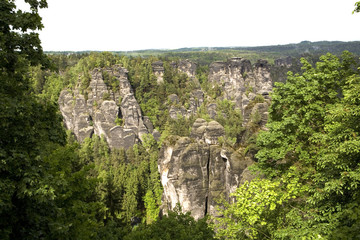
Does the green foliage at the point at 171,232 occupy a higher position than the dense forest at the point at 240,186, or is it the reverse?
the dense forest at the point at 240,186

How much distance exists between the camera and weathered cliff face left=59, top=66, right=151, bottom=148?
247 ft

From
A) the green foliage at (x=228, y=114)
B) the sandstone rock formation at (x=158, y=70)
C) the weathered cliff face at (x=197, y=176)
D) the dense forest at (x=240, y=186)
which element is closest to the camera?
the dense forest at (x=240, y=186)

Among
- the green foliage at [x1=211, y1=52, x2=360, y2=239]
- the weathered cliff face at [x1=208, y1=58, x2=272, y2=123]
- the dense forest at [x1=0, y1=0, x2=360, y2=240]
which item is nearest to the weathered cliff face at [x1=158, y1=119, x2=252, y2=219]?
the dense forest at [x1=0, y1=0, x2=360, y2=240]

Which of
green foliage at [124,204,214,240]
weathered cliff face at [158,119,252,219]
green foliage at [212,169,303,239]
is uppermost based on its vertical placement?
green foliage at [212,169,303,239]

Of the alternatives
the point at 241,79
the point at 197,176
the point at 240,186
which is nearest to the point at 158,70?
the point at 241,79

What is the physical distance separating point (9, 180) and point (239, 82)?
110635 mm

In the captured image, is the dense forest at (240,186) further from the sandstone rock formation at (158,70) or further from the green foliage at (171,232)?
the sandstone rock formation at (158,70)

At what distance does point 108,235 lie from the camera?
35.4 ft

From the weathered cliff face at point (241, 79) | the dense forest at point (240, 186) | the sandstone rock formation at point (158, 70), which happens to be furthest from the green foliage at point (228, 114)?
the dense forest at point (240, 186)

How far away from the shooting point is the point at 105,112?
76812mm

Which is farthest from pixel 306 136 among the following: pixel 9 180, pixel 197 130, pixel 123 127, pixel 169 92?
pixel 169 92

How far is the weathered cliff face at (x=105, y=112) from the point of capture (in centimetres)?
7538

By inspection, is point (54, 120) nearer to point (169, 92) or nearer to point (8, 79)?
point (8, 79)

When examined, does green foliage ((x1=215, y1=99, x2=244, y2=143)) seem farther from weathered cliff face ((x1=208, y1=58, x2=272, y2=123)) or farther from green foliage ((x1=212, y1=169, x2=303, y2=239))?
green foliage ((x1=212, y1=169, x2=303, y2=239))
